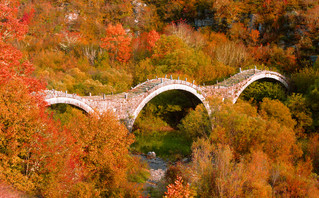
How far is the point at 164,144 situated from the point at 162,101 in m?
8.64

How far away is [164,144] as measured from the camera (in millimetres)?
27953

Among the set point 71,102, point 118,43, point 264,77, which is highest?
point 118,43

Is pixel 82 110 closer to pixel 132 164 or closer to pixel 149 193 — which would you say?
pixel 132 164

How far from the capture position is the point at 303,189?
1554cm

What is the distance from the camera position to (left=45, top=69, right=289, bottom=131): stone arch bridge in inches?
830

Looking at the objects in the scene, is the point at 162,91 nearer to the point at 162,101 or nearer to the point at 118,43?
the point at 162,101

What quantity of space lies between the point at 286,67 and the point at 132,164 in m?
33.2

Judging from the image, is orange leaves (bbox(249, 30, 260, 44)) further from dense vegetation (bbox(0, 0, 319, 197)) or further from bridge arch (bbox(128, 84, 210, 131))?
bridge arch (bbox(128, 84, 210, 131))

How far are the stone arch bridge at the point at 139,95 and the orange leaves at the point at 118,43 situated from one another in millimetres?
14133

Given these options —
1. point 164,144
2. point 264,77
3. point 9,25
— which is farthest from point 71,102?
point 264,77

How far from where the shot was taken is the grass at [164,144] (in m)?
25.9

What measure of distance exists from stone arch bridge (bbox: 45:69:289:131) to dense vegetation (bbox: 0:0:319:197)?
45.6 inches

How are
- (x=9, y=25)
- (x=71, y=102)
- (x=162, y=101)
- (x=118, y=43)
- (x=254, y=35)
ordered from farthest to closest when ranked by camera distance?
1. (x=254, y=35)
2. (x=118, y=43)
3. (x=162, y=101)
4. (x=71, y=102)
5. (x=9, y=25)

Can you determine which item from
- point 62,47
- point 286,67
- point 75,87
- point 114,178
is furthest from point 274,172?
point 62,47
